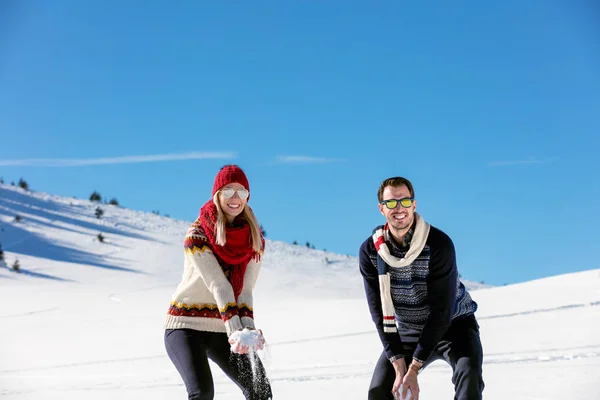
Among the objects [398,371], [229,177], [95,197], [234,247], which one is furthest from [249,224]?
[95,197]

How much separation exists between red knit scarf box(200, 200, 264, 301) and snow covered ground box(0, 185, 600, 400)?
45 cm

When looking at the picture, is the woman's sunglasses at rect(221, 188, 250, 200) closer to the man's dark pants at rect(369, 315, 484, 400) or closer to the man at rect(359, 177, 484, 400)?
the man at rect(359, 177, 484, 400)

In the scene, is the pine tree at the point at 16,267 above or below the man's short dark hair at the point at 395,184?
above

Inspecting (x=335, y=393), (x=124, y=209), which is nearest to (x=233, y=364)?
(x=335, y=393)

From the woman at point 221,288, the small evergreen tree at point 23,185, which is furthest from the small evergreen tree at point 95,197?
the woman at point 221,288

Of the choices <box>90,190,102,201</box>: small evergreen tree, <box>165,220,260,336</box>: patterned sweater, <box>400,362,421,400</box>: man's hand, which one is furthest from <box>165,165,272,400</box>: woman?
<box>90,190,102,201</box>: small evergreen tree

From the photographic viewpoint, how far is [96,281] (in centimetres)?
2108

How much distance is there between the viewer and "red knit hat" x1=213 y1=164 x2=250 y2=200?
409 cm

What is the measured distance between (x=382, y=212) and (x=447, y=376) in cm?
293

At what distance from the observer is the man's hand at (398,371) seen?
150 inches

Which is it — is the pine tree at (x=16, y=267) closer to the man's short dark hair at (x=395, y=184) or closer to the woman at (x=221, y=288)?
the woman at (x=221, y=288)

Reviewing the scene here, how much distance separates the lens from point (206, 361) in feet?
12.9

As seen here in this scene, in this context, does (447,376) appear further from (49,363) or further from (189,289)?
(49,363)

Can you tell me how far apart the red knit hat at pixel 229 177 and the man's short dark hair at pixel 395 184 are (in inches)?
29.0
